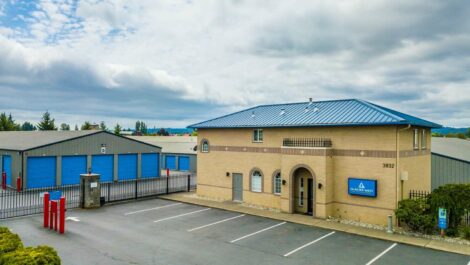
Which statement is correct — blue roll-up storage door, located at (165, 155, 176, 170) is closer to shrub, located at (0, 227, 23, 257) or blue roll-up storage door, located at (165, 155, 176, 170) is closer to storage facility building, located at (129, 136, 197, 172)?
storage facility building, located at (129, 136, 197, 172)

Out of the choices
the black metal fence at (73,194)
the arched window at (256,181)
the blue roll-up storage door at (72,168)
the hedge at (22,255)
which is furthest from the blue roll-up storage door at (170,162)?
the hedge at (22,255)

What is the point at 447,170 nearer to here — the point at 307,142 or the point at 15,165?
the point at 307,142

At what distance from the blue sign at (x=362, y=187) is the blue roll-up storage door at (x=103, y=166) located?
25.0m

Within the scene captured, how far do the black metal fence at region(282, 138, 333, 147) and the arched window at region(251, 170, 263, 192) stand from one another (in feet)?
10.4

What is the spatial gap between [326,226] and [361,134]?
5.54 metres

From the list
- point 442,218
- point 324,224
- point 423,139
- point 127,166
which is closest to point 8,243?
point 324,224

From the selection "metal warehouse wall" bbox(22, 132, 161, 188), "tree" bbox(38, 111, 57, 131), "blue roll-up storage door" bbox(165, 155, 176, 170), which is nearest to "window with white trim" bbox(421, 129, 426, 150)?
"metal warehouse wall" bbox(22, 132, 161, 188)

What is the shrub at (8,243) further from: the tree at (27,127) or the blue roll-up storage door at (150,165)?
the tree at (27,127)

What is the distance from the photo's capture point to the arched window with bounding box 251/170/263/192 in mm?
24578

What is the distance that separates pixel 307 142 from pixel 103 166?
22.4m

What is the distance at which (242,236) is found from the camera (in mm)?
17141

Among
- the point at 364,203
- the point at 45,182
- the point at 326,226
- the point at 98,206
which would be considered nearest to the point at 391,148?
the point at 364,203

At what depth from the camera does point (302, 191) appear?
22.0 meters

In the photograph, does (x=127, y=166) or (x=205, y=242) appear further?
(x=127, y=166)
